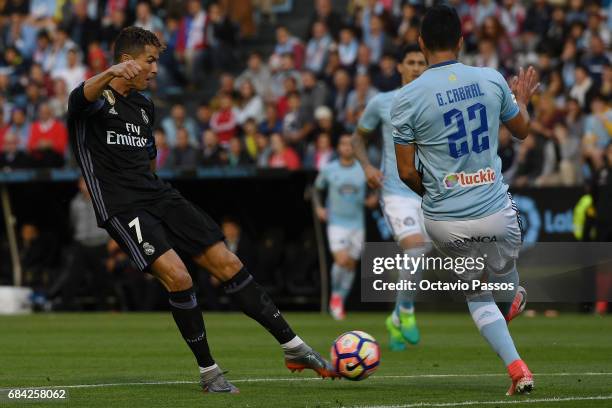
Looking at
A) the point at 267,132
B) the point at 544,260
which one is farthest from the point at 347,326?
the point at 267,132

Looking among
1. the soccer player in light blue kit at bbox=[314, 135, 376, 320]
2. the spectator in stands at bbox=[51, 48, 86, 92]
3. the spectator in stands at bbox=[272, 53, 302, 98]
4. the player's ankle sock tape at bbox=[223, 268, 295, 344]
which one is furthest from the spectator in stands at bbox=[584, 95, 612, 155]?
the player's ankle sock tape at bbox=[223, 268, 295, 344]

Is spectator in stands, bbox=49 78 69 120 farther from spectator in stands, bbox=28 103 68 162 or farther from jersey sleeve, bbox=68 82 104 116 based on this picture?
jersey sleeve, bbox=68 82 104 116

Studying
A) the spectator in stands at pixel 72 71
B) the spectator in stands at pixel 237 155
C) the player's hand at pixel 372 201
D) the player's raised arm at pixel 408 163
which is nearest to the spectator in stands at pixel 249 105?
the spectator in stands at pixel 237 155

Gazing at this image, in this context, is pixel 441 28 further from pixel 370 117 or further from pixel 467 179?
pixel 370 117

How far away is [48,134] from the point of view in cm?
2455

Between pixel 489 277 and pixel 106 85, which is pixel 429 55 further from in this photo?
pixel 106 85

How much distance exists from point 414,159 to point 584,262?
392 inches

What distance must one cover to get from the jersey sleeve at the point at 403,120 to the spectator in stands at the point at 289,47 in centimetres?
1658

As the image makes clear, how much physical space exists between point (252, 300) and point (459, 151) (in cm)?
184

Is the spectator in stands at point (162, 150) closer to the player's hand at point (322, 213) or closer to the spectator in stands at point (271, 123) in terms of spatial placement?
the spectator in stands at point (271, 123)

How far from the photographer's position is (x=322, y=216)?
19.9 m

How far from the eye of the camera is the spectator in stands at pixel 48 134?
79.6 ft

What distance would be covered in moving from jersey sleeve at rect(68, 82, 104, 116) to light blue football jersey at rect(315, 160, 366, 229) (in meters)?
10.9

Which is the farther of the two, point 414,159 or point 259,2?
point 259,2
